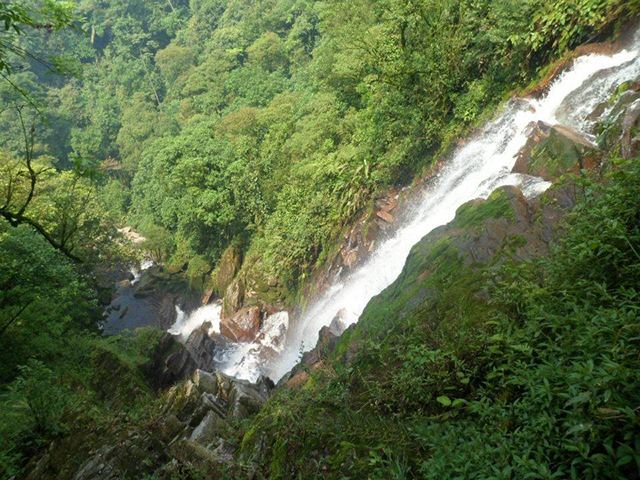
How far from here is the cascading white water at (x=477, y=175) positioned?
32.7ft

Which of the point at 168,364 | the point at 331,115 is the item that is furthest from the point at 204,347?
the point at 331,115

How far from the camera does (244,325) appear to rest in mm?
17703

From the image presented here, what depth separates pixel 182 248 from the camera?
88.1 ft

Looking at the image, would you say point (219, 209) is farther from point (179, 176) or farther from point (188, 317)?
point (188, 317)

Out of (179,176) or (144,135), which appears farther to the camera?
(144,135)

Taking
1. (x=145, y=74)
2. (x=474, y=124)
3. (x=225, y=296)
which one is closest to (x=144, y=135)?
(x=145, y=74)

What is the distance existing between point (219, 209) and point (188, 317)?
5882mm

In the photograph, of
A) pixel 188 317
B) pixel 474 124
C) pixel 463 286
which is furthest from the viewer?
pixel 188 317

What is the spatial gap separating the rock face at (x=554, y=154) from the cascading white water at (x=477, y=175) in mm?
271

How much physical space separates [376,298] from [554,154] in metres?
4.31

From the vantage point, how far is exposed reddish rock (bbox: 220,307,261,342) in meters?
17.5

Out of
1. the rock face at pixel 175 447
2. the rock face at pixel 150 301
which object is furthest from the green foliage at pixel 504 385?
the rock face at pixel 150 301

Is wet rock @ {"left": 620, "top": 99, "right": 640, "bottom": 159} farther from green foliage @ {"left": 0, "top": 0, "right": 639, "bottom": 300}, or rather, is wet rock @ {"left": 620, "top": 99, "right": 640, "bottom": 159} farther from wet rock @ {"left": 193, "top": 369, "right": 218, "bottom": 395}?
wet rock @ {"left": 193, "top": 369, "right": 218, "bottom": 395}

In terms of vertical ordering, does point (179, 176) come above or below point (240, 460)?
above
